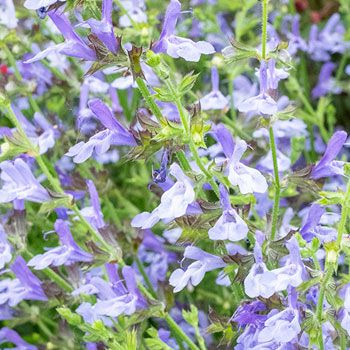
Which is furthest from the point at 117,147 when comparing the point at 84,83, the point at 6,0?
the point at 6,0

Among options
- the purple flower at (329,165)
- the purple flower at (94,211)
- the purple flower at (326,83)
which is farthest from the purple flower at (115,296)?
the purple flower at (326,83)

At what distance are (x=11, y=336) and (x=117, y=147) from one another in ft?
2.15

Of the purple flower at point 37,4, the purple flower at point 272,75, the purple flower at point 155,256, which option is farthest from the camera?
the purple flower at point 155,256

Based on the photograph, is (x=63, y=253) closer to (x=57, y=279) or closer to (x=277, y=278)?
(x=57, y=279)

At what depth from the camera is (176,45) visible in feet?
4.13

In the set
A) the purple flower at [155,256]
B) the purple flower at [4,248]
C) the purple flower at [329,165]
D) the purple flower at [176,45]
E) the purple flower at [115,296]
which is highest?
the purple flower at [176,45]

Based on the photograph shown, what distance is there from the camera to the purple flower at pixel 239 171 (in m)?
1.18

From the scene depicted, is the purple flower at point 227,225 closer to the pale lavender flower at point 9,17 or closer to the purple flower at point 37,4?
the purple flower at point 37,4

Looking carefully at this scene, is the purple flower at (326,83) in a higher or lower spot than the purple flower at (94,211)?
lower

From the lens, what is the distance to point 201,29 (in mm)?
2492

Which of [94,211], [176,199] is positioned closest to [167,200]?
[176,199]

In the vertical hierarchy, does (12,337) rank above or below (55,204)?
below

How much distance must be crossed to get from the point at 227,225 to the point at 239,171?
8 cm

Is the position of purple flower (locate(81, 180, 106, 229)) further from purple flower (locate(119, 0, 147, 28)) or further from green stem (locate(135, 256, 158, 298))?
purple flower (locate(119, 0, 147, 28))
